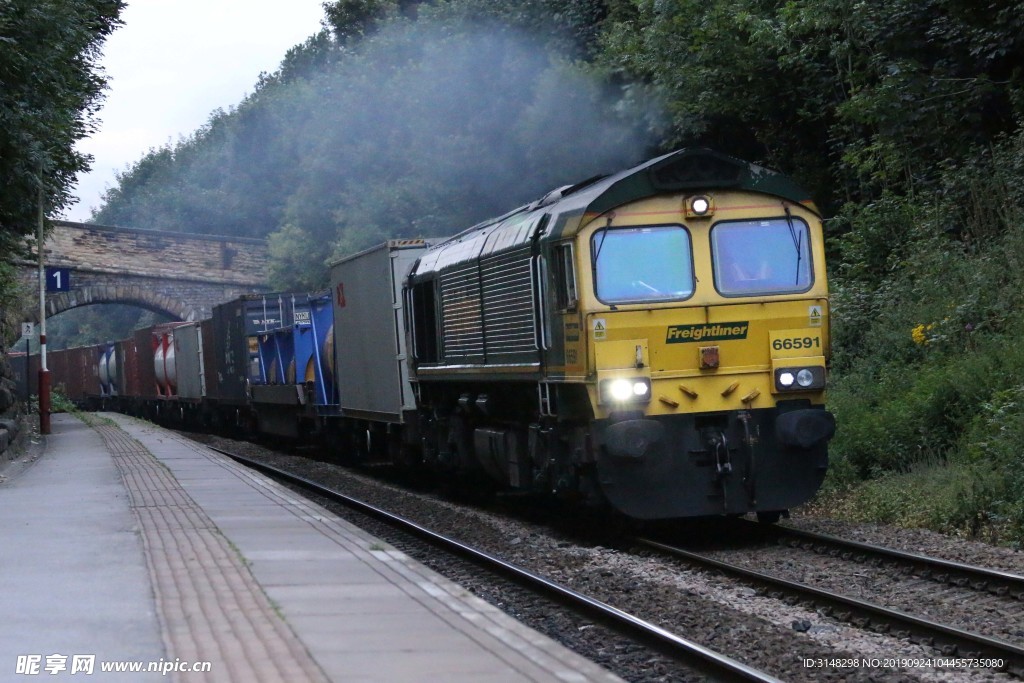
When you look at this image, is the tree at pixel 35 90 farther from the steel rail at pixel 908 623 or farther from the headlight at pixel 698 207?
the steel rail at pixel 908 623

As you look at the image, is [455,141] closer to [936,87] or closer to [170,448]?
[170,448]

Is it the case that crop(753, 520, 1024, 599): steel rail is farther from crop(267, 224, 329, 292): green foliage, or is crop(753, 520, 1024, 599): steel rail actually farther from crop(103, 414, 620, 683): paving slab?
crop(267, 224, 329, 292): green foliage

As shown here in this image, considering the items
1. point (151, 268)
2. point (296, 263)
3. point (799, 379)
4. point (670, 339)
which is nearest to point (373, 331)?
point (670, 339)

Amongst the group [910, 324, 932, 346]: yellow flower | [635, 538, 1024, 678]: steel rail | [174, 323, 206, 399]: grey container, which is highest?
[174, 323, 206, 399]: grey container

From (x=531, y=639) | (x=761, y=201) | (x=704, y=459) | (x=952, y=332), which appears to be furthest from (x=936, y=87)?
(x=531, y=639)

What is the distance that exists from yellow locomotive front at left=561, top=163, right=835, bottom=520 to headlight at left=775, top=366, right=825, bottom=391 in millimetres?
12

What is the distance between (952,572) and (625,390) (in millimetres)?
2969

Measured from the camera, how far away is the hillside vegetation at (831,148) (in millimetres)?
13633

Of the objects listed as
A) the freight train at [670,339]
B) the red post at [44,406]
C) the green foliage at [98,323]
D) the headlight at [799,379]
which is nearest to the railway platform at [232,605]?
the freight train at [670,339]

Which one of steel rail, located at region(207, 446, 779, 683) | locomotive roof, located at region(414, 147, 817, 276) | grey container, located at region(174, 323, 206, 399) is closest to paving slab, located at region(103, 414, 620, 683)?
steel rail, located at region(207, 446, 779, 683)

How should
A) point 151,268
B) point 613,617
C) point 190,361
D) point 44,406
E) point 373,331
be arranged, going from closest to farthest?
point 613,617, point 373,331, point 44,406, point 190,361, point 151,268

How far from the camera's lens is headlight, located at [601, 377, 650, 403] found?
10617mm

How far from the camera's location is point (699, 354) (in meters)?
10.9

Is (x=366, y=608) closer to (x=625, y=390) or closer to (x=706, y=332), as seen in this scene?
(x=625, y=390)
